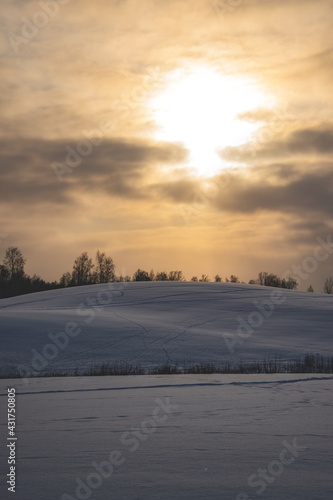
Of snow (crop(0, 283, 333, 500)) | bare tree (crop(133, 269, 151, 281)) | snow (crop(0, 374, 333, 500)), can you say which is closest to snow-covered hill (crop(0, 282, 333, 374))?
snow (crop(0, 283, 333, 500))

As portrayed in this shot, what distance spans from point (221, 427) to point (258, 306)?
2698 centimetres

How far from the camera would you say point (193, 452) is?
5.79 meters

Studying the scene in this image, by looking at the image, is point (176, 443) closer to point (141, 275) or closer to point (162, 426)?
point (162, 426)

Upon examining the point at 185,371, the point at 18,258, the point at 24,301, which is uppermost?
the point at 18,258

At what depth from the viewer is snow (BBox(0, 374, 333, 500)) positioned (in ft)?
15.1

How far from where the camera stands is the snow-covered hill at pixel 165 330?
20734 millimetres

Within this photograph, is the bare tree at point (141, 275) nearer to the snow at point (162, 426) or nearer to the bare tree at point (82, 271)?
the bare tree at point (82, 271)

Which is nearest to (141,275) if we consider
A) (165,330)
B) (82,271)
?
(82,271)

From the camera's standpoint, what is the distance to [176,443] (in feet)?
20.5

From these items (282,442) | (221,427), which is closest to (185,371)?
(221,427)

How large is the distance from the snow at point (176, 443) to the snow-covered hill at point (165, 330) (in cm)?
965

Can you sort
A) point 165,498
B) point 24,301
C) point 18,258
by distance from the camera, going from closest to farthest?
point 165,498
point 24,301
point 18,258

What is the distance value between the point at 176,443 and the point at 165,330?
19047 mm

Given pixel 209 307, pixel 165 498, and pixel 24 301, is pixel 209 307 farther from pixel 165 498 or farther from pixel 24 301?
pixel 165 498
